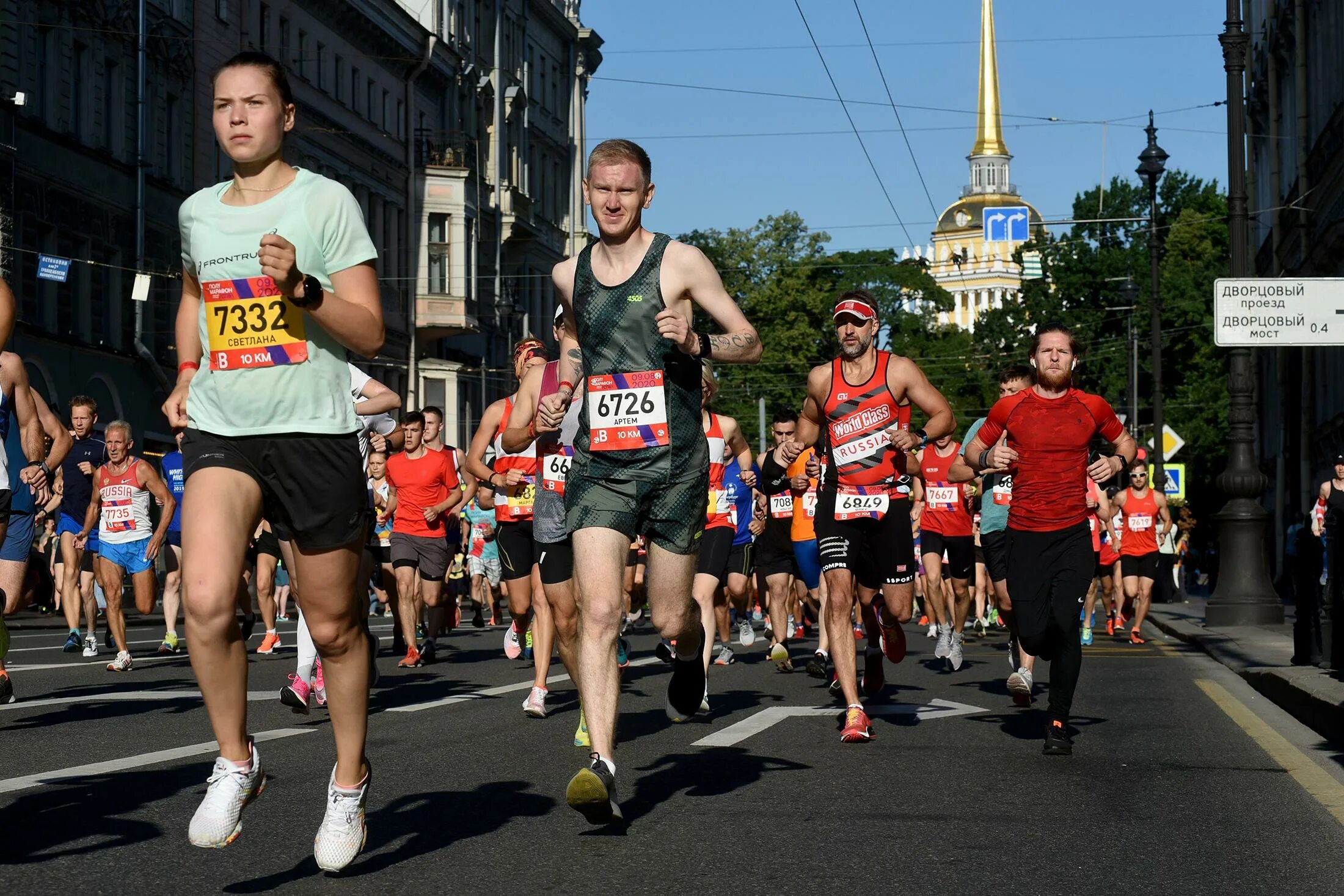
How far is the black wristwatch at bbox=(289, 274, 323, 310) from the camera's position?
543 centimetres

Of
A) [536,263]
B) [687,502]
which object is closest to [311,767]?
[687,502]

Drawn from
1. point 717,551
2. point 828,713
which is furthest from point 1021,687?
point 717,551

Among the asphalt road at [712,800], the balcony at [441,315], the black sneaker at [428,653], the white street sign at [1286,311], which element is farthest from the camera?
the balcony at [441,315]

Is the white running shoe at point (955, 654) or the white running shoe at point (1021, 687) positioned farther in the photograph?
the white running shoe at point (955, 654)

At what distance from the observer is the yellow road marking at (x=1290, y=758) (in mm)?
7996

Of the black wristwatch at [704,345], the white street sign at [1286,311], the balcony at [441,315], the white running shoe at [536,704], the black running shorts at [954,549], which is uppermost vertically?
the balcony at [441,315]

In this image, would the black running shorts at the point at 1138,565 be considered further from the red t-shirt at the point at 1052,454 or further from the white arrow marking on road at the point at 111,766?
the white arrow marking on road at the point at 111,766

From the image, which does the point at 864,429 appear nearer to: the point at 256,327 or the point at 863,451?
the point at 863,451

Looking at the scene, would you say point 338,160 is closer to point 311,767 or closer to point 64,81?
point 64,81

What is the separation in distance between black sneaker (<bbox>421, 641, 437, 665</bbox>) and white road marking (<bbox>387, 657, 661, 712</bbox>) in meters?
1.95

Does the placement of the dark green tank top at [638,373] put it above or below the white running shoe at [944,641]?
above

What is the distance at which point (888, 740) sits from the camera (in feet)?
32.1

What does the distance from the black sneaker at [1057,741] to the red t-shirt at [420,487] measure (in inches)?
307

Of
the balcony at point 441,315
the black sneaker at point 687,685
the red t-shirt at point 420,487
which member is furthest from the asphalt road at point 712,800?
the balcony at point 441,315
